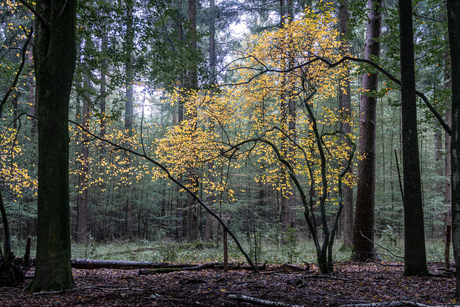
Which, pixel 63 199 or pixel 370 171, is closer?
pixel 63 199

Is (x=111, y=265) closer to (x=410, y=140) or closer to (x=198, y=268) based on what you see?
(x=198, y=268)

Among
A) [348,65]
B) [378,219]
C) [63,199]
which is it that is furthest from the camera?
[378,219]

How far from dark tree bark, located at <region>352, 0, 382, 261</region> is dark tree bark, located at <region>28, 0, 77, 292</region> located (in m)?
6.96

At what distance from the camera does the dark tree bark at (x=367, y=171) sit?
311 inches

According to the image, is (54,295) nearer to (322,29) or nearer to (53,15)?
(53,15)

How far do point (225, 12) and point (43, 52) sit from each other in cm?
1386

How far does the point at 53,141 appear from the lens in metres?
3.50

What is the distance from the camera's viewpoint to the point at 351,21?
616 cm

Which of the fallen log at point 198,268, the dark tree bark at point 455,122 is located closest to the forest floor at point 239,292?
the fallen log at point 198,268

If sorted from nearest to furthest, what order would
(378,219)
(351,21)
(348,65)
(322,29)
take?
(351,21) < (348,65) < (322,29) < (378,219)

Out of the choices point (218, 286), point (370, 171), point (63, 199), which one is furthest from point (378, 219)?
point (63, 199)

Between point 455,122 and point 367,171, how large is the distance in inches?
205

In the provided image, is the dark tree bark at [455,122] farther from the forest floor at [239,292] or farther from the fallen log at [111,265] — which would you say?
the fallen log at [111,265]

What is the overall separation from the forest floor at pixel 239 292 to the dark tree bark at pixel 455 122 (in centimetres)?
80
